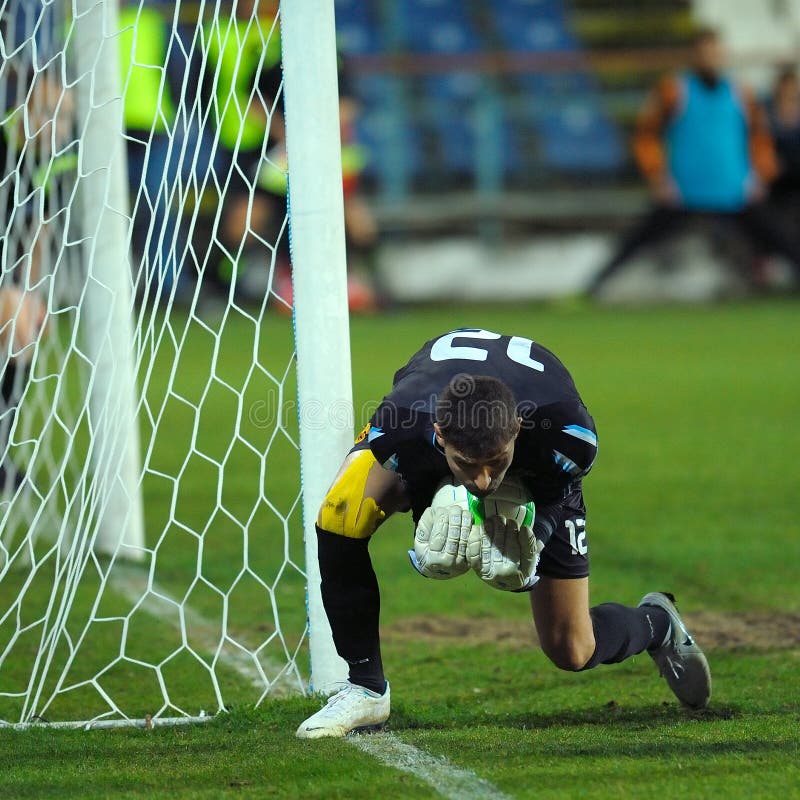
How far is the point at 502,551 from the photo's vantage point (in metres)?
3.22

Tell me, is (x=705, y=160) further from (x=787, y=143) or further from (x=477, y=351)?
(x=477, y=351)

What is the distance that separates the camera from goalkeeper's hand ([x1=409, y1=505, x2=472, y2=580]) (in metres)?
3.15

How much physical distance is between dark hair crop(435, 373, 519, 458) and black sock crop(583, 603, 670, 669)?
3.21 feet

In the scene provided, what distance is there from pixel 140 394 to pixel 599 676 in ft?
7.69

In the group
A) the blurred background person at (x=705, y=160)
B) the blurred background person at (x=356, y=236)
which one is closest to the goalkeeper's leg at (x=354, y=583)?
the blurred background person at (x=356, y=236)

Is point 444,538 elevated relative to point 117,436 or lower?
lower

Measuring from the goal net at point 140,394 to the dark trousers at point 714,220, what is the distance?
7633 mm

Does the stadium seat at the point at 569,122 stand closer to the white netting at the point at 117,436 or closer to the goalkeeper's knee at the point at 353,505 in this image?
the white netting at the point at 117,436

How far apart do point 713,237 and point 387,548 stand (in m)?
9.94

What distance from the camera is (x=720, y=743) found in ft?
11.0

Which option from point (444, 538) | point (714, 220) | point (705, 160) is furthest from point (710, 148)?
point (444, 538)

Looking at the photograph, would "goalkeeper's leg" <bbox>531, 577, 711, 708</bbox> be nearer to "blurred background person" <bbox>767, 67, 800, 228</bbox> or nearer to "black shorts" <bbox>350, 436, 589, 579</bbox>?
"black shorts" <bbox>350, 436, 589, 579</bbox>

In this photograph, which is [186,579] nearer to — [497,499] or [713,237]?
[497,499]

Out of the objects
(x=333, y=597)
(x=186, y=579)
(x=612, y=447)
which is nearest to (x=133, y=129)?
(x=612, y=447)
